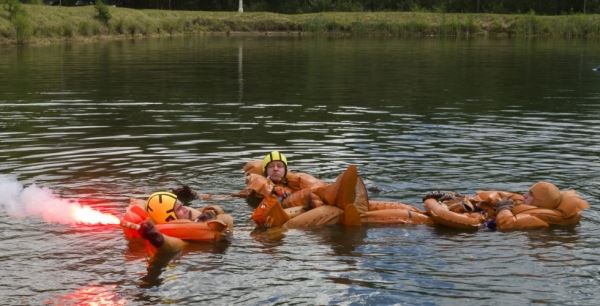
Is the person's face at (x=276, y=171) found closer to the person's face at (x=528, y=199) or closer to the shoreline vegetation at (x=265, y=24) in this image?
the person's face at (x=528, y=199)

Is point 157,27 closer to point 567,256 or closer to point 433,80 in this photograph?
point 433,80

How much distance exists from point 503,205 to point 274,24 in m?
81.3

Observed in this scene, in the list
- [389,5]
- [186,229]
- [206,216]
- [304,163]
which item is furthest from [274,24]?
[186,229]

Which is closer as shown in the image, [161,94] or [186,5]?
[161,94]

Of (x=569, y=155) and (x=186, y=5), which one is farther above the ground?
(x=186, y=5)

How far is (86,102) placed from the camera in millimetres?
31328

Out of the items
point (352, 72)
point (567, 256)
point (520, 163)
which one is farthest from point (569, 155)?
point (352, 72)

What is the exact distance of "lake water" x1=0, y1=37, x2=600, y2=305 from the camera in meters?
11.5

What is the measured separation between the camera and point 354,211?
14227 mm

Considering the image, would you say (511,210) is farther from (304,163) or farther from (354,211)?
(304,163)

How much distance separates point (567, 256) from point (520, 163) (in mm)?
7029

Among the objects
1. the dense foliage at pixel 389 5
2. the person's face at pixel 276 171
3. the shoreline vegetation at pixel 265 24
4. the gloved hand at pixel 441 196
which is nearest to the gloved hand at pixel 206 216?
the person's face at pixel 276 171

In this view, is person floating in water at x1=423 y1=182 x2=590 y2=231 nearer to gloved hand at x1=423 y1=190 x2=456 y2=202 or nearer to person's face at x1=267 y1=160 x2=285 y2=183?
gloved hand at x1=423 y1=190 x2=456 y2=202

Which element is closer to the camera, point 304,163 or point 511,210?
point 511,210
